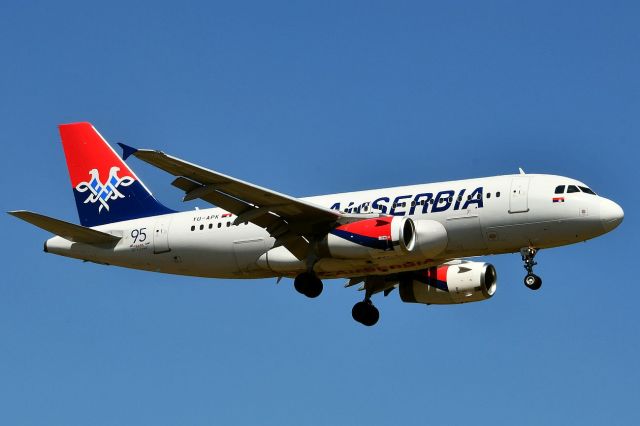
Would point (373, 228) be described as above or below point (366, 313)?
above

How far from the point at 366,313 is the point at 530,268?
7.58 m

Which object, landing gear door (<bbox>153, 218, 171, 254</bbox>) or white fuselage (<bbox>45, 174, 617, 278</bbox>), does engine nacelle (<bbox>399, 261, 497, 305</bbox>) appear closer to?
white fuselage (<bbox>45, 174, 617, 278</bbox>)

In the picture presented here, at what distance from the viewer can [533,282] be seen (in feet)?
138

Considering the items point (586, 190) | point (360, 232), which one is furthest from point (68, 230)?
point (586, 190)

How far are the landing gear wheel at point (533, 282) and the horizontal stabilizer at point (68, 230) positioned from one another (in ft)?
48.6

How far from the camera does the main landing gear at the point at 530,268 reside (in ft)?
138

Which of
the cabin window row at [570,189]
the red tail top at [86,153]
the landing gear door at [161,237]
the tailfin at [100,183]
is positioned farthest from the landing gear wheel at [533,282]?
the red tail top at [86,153]

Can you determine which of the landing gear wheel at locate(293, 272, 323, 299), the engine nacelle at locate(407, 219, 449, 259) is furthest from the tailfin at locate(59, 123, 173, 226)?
the engine nacelle at locate(407, 219, 449, 259)

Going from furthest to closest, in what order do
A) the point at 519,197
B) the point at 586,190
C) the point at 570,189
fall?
the point at 586,190 → the point at 570,189 → the point at 519,197

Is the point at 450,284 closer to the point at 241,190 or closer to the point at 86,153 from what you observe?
the point at 241,190

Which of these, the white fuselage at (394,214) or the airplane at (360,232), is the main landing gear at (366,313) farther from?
the white fuselage at (394,214)

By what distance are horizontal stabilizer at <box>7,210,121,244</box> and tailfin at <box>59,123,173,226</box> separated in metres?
1.62

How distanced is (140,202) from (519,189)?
14.6 m

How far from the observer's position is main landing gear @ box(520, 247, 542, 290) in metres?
42.0
